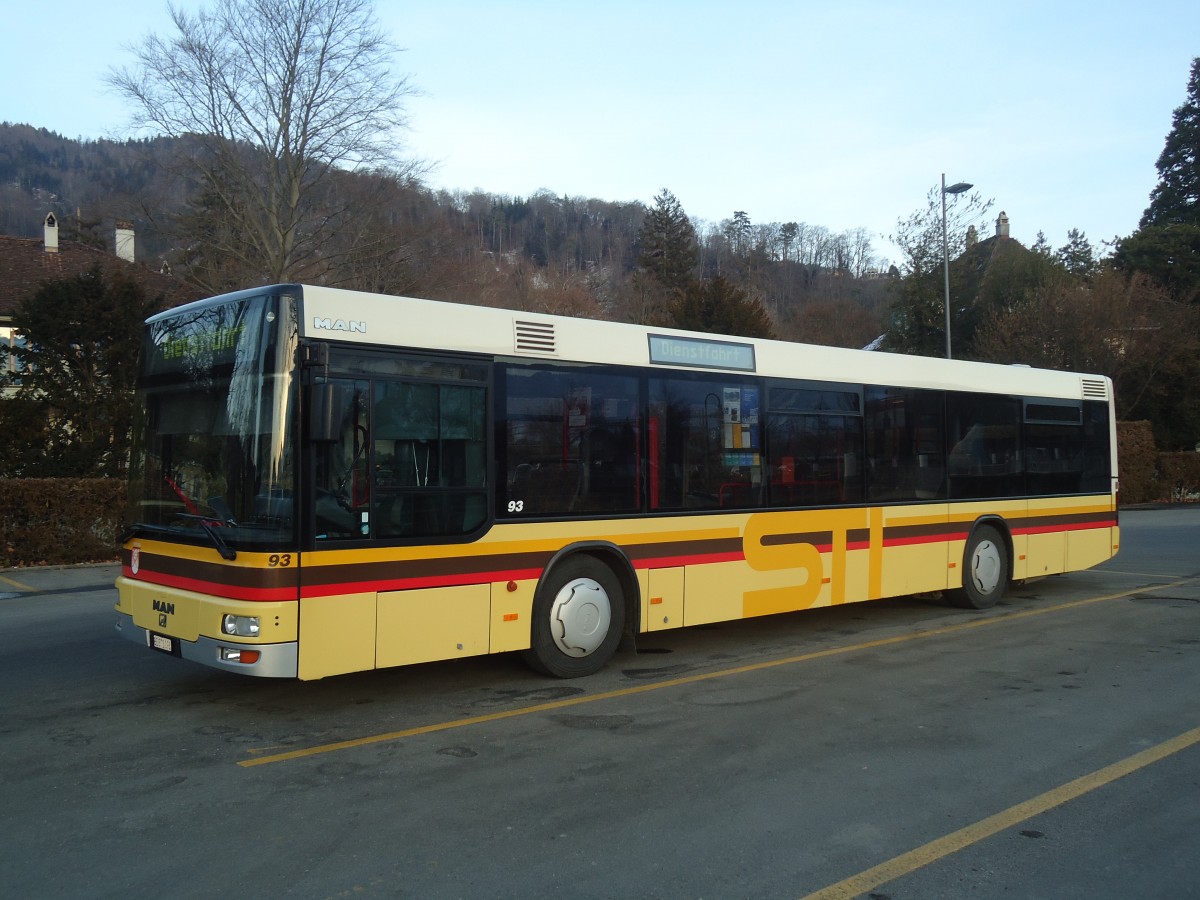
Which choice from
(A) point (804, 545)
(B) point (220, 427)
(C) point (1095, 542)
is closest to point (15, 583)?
(B) point (220, 427)

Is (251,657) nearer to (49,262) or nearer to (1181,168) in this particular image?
(49,262)

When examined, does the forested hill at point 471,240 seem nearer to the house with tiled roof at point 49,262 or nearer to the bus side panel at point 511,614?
the house with tiled roof at point 49,262

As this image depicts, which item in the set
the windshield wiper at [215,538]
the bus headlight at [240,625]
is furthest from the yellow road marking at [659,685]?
the windshield wiper at [215,538]

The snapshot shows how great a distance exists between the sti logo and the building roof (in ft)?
82.6

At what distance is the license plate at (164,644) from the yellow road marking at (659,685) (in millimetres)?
1331

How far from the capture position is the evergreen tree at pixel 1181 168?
196 feet

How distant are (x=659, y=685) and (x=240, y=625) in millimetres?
3324

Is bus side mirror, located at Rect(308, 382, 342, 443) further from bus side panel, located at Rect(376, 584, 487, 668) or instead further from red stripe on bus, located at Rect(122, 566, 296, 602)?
bus side panel, located at Rect(376, 584, 487, 668)

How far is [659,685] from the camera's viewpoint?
316 inches

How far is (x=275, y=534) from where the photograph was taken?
6367 millimetres

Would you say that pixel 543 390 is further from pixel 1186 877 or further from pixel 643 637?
pixel 1186 877

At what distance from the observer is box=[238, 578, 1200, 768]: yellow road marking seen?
626 centimetres

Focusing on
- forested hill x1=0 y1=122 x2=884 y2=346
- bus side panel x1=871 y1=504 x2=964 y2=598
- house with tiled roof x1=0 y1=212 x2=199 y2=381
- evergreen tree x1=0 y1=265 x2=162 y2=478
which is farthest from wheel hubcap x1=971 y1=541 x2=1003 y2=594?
house with tiled roof x1=0 y1=212 x2=199 y2=381

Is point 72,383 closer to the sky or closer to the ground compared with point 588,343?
closer to the sky
